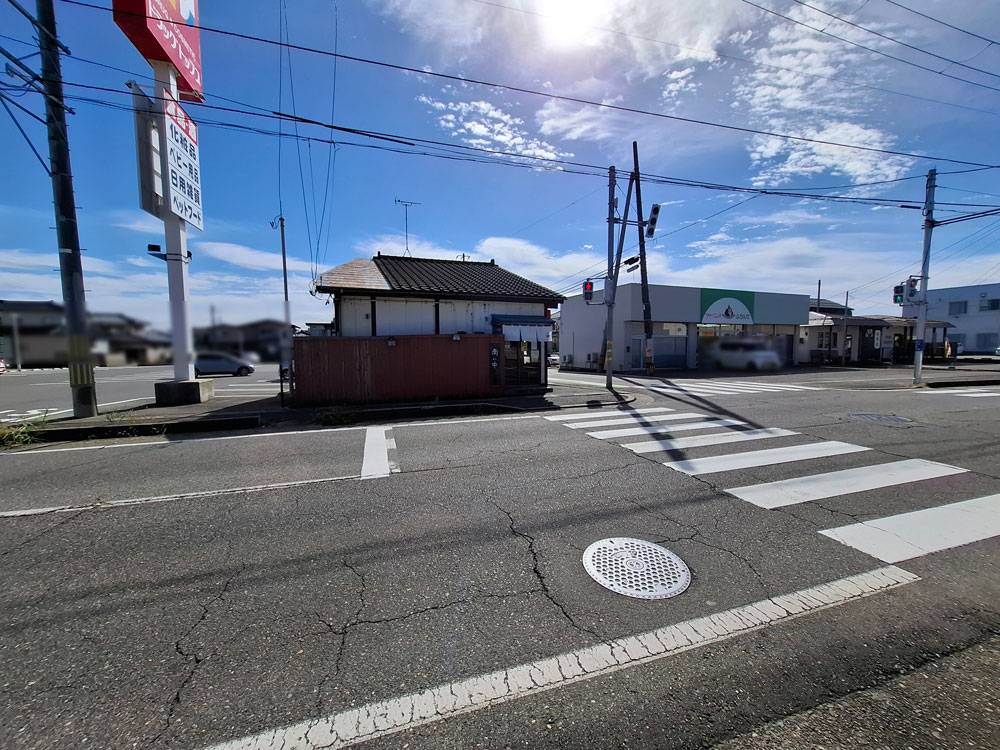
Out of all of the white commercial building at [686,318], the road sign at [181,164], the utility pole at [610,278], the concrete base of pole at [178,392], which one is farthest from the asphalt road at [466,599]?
the white commercial building at [686,318]

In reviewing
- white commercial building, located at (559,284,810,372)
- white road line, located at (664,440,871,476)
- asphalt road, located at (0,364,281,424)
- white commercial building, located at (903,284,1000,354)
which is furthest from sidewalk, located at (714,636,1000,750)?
white commercial building, located at (903,284,1000,354)

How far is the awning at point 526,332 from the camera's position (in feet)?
45.4

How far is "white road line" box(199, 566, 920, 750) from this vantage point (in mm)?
1705

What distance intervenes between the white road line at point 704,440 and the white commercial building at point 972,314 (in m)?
53.0

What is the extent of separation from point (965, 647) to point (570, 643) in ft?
7.47

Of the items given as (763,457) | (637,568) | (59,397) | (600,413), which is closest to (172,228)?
(59,397)

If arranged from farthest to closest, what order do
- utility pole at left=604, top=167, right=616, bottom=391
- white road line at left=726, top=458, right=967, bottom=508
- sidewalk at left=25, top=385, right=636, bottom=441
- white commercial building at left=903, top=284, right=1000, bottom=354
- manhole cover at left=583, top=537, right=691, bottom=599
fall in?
1. white commercial building at left=903, top=284, right=1000, bottom=354
2. utility pole at left=604, top=167, right=616, bottom=391
3. sidewalk at left=25, top=385, right=636, bottom=441
4. white road line at left=726, top=458, right=967, bottom=508
5. manhole cover at left=583, top=537, right=691, bottom=599

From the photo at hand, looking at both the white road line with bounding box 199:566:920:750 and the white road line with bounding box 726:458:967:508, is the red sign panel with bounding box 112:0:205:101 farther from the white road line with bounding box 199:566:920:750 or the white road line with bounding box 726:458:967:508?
the white road line with bounding box 726:458:967:508

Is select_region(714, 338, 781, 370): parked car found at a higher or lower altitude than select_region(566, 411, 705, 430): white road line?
higher

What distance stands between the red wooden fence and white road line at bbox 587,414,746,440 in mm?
5707

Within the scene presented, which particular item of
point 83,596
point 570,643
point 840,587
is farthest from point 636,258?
point 83,596

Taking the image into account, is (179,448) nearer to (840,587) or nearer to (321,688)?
(321,688)

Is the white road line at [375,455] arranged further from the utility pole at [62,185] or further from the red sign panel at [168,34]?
the red sign panel at [168,34]

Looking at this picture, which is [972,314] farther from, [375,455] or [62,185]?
[62,185]
